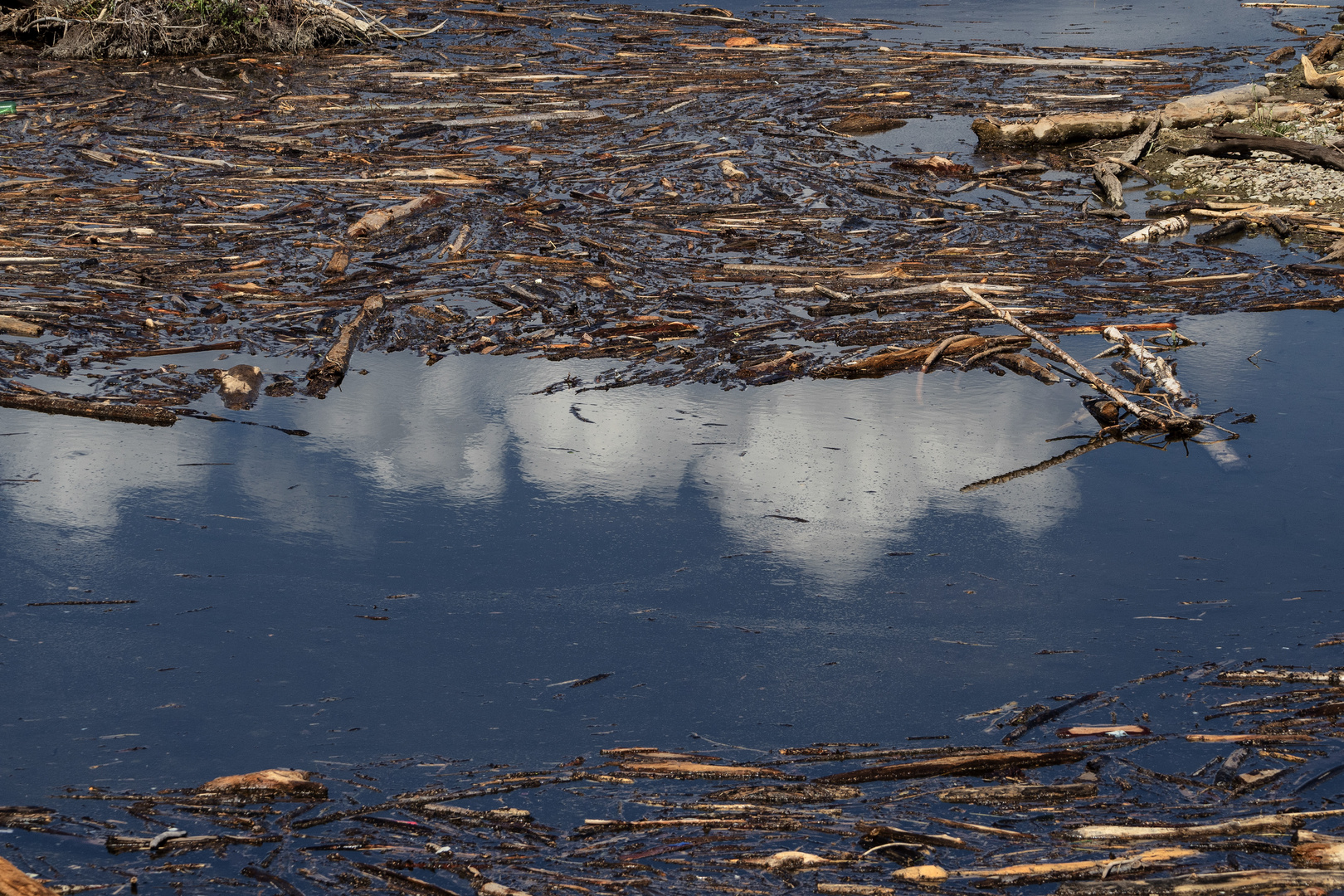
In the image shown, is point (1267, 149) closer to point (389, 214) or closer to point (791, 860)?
point (389, 214)

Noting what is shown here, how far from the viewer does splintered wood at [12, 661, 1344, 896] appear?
339 cm

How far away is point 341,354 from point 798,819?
186 inches

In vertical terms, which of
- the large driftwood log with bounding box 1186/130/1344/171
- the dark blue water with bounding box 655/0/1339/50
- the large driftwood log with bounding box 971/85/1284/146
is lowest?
the large driftwood log with bounding box 1186/130/1344/171

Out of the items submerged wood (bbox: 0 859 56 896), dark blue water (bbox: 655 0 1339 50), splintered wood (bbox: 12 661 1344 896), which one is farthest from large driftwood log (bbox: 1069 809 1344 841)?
dark blue water (bbox: 655 0 1339 50)

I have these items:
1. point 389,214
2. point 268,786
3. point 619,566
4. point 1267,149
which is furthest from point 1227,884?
point 1267,149

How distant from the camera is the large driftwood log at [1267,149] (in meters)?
10.3

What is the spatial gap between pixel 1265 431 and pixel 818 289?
3131 millimetres

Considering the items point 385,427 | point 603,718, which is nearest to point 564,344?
point 385,427

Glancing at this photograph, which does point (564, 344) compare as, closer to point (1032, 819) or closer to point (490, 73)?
point (1032, 819)

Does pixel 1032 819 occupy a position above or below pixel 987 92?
below

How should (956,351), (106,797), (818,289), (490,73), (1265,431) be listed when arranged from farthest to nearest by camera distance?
(490,73)
(818,289)
(956,351)
(1265,431)
(106,797)

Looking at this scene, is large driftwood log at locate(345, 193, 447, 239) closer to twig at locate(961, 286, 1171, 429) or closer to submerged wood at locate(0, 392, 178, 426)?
submerged wood at locate(0, 392, 178, 426)

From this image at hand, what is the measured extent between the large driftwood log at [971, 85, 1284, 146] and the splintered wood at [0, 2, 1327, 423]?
0.11m

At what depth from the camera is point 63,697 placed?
4516 millimetres
